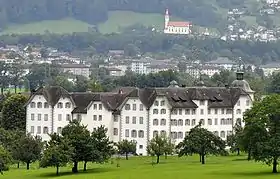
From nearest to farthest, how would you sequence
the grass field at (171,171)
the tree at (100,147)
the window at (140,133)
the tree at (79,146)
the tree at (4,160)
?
the grass field at (171,171), the tree at (4,160), the tree at (79,146), the tree at (100,147), the window at (140,133)

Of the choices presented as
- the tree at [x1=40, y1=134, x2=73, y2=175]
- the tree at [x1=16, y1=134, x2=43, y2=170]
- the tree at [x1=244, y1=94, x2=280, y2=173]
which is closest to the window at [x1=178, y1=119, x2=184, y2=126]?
the tree at [x1=16, y1=134, x2=43, y2=170]

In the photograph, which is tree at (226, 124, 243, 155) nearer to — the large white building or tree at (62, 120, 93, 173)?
the large white building

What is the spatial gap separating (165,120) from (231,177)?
26.9 metres

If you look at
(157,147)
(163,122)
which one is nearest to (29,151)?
(157,147)

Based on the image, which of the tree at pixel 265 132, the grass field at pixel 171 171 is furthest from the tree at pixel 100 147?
the tree at pixel 265 132

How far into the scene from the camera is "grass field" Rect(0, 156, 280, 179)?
63.5m

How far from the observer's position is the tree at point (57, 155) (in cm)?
6894

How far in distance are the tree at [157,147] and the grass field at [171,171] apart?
36.3 inches

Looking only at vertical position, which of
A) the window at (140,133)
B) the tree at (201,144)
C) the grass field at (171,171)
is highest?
the window at (140,133)

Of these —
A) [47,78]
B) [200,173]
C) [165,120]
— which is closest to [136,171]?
[200,173]

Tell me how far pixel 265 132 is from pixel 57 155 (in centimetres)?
1156

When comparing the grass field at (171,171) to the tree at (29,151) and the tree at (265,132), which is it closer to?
the tree at (29,151)

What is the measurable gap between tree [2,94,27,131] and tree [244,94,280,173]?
30305mm

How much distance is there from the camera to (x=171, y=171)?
6662cm
